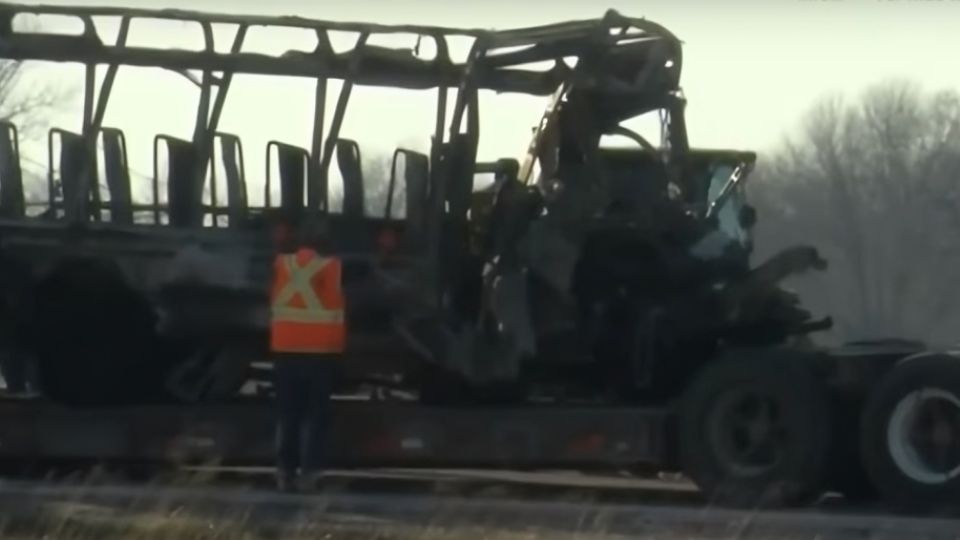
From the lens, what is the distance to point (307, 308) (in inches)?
563

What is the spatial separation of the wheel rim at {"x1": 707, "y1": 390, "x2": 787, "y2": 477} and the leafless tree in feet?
56.3

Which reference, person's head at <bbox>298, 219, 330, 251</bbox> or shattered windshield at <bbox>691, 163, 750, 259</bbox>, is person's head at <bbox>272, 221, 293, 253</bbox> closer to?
person's head at <bbox>298, 219, 330, 251</bbox>

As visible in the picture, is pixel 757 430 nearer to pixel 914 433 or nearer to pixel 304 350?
pixel 914 433

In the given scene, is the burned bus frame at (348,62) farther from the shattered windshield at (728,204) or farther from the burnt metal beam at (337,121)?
the shattered windshield at (728,204)

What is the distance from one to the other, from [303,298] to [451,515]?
8.13 ft

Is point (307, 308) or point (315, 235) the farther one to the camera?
point (315, 235)

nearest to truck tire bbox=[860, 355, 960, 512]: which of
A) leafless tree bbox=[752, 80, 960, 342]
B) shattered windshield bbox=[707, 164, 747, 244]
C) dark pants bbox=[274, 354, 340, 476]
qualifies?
shattered windshield bbox=[707, 164, 747, 244]

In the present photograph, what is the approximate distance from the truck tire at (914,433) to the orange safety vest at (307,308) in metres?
3.26

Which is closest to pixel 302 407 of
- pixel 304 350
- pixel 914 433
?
pixel 304 350

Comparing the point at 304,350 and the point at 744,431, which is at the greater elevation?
the point at 304,350

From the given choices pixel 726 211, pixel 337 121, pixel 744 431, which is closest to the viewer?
pixel 744 431

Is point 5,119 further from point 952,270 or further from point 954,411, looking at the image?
point 952,270

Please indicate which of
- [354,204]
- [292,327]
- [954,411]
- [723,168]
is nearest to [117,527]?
[292,327]


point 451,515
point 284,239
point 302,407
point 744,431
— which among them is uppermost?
point 284,239
